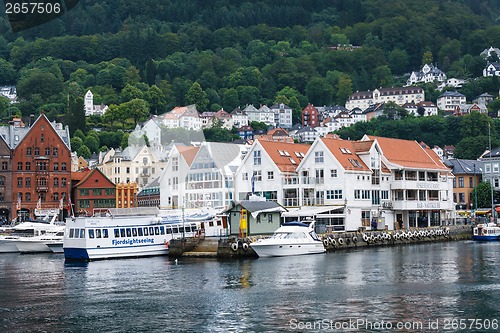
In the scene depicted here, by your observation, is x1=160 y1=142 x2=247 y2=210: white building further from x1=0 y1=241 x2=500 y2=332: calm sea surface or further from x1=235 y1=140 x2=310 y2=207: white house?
x1=0 y1=241 x2=500 y2=332: calm sea surface

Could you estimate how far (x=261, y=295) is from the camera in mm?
45844

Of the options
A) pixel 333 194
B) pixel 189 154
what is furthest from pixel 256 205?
pixel 189 154

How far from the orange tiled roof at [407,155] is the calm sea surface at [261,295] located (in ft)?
87.5

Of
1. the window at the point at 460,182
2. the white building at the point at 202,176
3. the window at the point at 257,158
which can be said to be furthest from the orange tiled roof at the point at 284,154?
the window at the point at 460,182

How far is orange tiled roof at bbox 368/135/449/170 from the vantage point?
95.2 m

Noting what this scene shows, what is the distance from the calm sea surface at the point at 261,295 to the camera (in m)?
37.3

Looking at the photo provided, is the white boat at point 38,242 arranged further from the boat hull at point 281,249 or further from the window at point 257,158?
the boat hull at point 281,249

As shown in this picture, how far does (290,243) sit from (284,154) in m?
25.2

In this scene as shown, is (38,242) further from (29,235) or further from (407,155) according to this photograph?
(407,155)

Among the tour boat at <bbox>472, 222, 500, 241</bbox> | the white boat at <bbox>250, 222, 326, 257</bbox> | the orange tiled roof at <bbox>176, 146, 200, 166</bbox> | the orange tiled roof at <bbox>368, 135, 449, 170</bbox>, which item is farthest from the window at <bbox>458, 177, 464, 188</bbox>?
the white boat at <bbox>250, 222, 326, 257</bbox>

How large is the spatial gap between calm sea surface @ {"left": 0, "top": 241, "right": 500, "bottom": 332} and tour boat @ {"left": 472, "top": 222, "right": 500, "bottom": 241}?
2528 centimetres

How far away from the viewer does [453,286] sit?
48344 millimetres

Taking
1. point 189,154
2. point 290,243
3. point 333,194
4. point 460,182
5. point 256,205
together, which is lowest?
point 290,243

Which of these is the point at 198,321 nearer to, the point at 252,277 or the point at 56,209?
the point at 252,277
